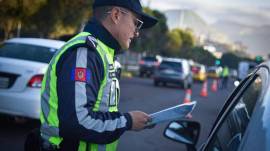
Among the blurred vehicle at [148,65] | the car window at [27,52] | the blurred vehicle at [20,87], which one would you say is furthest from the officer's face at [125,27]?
the blurred vehicle at [148,65]

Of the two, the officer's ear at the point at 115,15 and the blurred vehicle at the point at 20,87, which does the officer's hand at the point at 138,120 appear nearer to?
the officer's ear at the point at 115,15

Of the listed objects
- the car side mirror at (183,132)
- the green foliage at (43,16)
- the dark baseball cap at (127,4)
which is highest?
the green foliage at (43,16)

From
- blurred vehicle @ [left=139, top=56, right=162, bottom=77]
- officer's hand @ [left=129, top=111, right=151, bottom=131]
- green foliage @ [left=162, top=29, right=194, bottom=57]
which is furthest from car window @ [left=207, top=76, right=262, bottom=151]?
green foliage @ [left=162, top=29, right=194, bottom=57]

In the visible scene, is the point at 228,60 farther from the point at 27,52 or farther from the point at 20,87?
the point at 20,87

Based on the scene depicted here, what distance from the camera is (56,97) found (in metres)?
2.32

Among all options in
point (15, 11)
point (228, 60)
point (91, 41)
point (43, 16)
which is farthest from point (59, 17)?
point (91, 41)

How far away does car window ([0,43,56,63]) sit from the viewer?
8.02 metres

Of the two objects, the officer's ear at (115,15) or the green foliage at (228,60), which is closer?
the officer's ear at (115,15)

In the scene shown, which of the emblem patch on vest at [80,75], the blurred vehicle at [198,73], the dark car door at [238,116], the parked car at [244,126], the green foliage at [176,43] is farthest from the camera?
the green foliage at [176,43]

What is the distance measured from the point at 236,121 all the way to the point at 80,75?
80 centimetres

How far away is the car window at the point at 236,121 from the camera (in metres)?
2.14

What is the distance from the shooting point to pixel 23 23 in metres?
29.8

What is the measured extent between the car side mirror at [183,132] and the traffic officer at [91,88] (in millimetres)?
535

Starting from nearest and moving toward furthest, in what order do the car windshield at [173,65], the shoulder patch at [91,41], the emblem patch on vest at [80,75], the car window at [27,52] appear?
the emblem patch on vest at [80,75]
the shoulder patch at [91,41]
the car window at [27,52]
the car windshield at [173,65]
